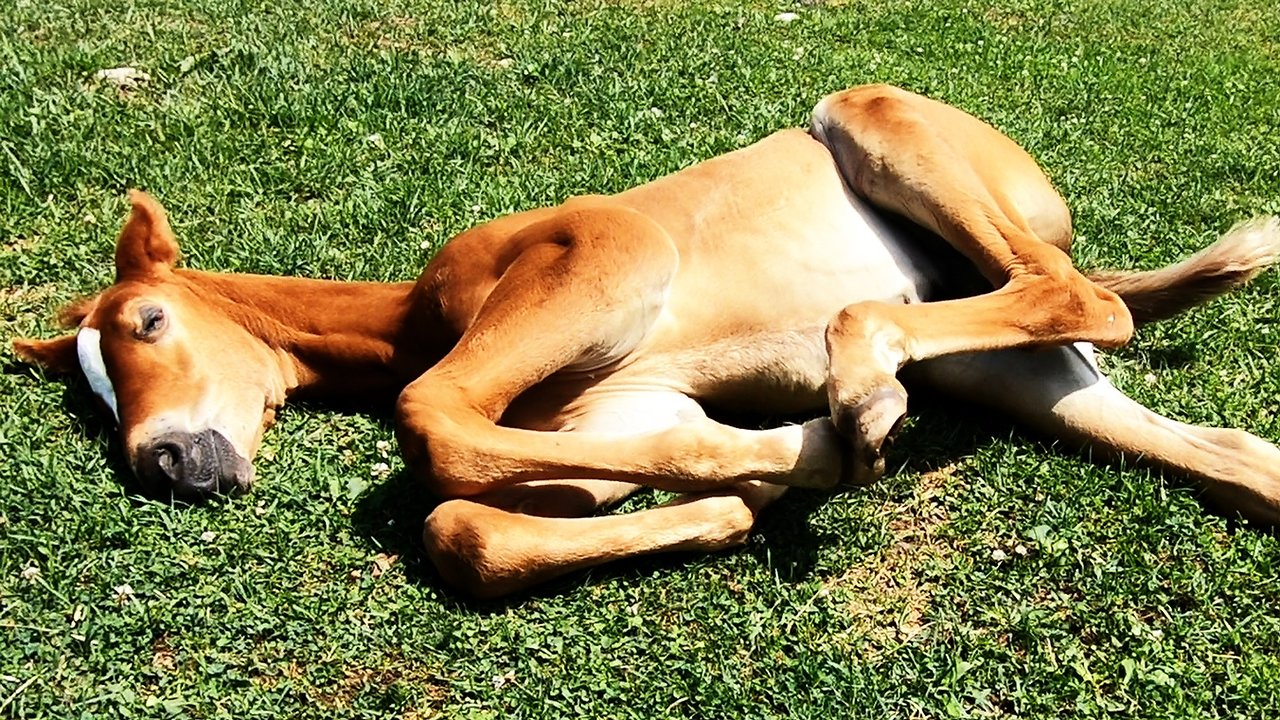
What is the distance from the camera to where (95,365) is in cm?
442

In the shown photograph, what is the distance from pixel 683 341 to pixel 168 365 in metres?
1.88

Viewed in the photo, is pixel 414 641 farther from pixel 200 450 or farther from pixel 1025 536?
pixel 1025 536

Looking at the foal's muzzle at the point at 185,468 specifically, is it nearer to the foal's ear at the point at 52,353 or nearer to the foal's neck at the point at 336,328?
the foal's neck at the point at 336,328

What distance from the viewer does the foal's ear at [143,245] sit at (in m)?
4.72

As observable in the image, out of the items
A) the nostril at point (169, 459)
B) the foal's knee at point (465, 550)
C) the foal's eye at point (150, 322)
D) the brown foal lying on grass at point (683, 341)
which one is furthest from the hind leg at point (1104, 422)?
the foal's eye at point (150, 322)

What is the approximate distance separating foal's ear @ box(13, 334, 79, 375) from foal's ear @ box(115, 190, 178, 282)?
0.33 meters

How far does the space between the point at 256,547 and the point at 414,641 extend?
0.74m

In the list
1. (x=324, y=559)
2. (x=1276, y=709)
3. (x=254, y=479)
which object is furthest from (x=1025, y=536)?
(x=254, y=479)

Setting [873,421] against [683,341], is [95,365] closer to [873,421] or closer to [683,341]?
[683,341]

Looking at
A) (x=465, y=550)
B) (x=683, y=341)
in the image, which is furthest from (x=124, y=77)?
(x=465, y=550)

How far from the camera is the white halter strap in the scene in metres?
4.38

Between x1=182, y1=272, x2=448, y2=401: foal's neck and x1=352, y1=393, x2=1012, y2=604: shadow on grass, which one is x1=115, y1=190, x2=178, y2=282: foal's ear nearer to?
x1=182, y1=272, x2=448, y2=401: foal's neck

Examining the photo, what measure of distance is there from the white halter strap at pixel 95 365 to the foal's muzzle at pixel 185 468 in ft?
1.13

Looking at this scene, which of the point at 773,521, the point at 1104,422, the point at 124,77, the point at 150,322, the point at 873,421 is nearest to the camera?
the point at 873,421
